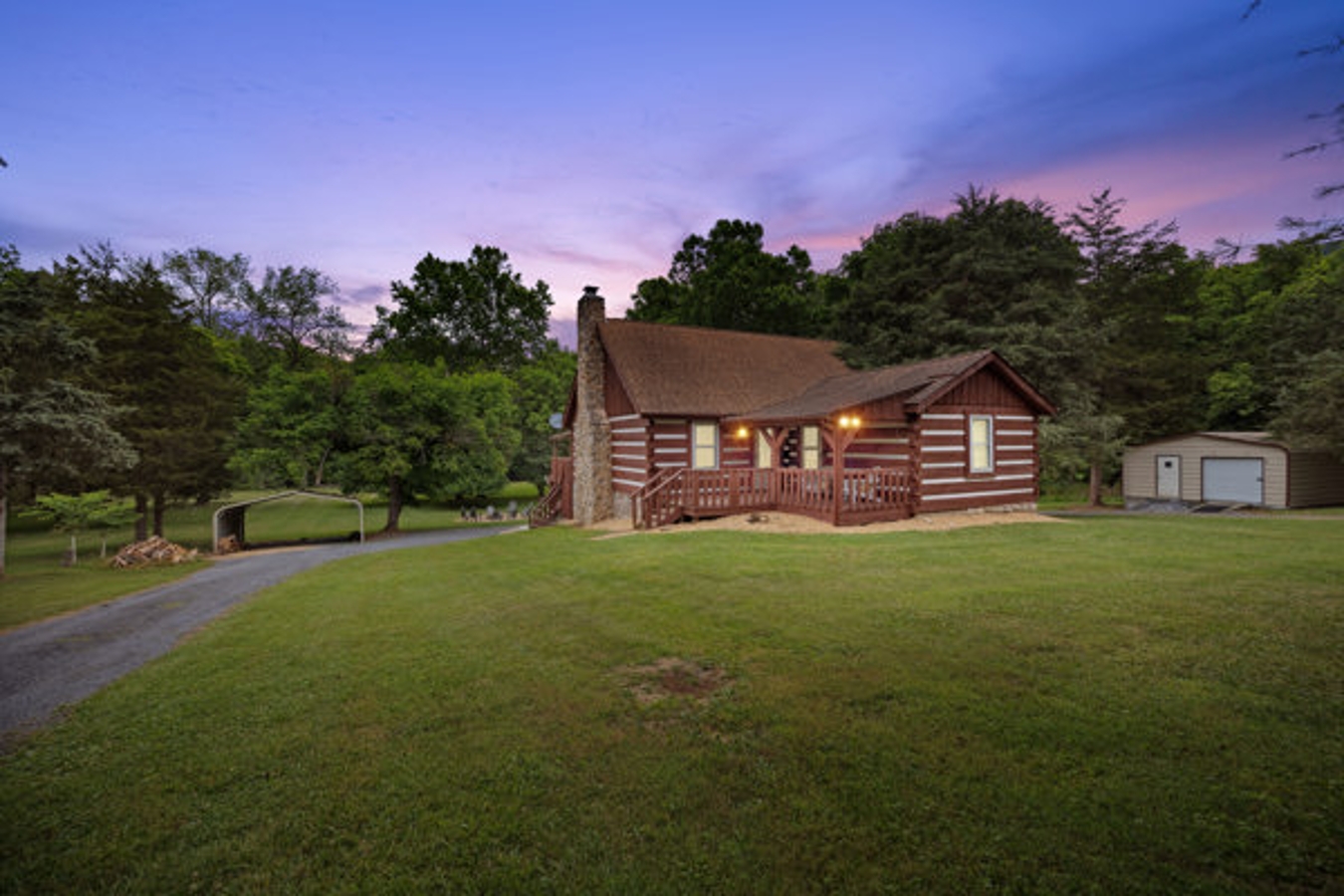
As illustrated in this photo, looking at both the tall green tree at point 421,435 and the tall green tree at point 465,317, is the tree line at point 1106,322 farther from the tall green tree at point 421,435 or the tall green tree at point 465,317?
the tall green tree at point 465,317

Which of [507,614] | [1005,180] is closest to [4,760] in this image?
[507,614]

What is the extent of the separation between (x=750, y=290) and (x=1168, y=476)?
30.0 meters

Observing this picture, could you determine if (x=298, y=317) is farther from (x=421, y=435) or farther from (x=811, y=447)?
(x=811, y=447)

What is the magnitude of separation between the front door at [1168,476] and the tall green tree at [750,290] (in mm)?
24224

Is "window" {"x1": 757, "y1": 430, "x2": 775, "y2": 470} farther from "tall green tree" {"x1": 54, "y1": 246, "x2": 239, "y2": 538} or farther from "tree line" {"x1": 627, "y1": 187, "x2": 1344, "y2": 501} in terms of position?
"tall green tree" {"x1": 54, "y1": 246, "x2": 239, "y2": 538}

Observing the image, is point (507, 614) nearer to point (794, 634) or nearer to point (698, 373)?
point (794, 634)

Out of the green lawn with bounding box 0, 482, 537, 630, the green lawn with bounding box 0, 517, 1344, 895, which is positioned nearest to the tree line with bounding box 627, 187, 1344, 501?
the green lawn with bounding box 0, 517, 1344, 895

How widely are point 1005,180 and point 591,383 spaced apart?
2107 cm

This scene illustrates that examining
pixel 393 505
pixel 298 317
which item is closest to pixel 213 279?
pixel 298 317

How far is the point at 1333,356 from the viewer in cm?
2169

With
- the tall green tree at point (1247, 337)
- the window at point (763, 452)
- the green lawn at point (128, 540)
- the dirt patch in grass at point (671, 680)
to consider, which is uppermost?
the tall green tree at point (1247, 337)

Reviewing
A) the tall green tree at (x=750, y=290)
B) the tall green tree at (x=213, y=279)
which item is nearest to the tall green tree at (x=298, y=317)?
the tall green tree at (x=213, y=279)

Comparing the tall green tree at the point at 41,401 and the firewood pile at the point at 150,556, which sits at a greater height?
the tall green tree at the point at 41,401

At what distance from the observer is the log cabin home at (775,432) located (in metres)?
17.0
